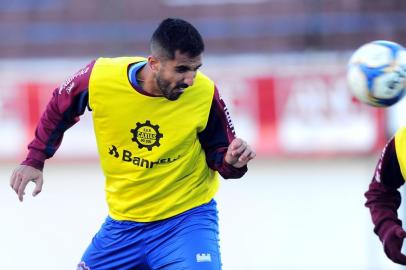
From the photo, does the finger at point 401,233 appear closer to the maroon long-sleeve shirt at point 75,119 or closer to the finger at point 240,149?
the finger at point 240,149

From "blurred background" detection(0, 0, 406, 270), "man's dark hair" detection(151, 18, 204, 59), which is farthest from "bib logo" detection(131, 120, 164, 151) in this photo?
"blurred background" detection(0, 0, 406, 270)

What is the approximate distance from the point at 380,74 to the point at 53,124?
189 cm

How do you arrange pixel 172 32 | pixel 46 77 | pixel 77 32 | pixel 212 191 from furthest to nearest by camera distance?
pixel 77 32
pixel 46 77
pixel 212 191
pixel 172 32

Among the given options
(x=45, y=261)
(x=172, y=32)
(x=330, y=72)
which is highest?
(x=172, y=32)

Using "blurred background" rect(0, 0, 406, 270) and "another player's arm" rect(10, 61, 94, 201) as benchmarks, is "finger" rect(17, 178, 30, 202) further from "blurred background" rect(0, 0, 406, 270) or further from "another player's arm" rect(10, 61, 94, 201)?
"blurred background" rect(0, 0, 406, 270)

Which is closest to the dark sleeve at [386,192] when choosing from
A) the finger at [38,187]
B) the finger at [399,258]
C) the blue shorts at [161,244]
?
the finger at [399,258]

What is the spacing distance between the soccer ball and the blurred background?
5160mm

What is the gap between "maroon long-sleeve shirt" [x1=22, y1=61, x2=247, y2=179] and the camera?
5.64 metres

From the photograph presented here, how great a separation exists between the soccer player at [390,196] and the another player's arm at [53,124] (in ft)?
5.63

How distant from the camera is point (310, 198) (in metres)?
11.4

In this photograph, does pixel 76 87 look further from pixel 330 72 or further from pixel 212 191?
pixel 330 72

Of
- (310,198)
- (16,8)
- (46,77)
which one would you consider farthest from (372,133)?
(16,8)

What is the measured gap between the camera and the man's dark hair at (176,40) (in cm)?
530

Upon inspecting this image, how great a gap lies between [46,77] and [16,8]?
2819 mm
